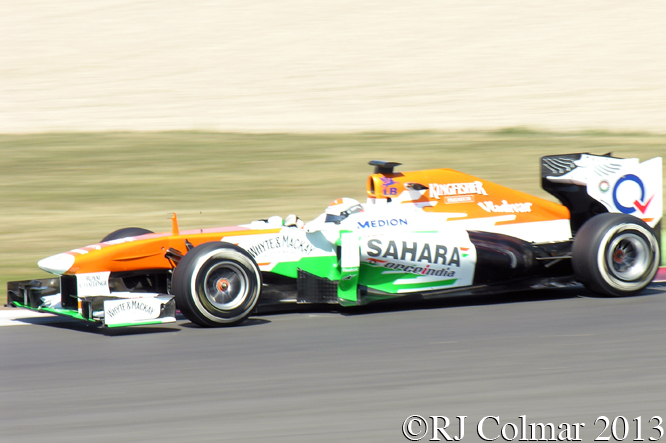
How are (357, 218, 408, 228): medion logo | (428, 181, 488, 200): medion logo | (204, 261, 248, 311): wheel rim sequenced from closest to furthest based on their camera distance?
1. (204, 261, 248, 311): wheel rim
2. (357, 218, 408, 228): medion logo
3. (428, 181, 488, 200): medion logo

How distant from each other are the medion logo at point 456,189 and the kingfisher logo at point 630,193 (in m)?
1.22

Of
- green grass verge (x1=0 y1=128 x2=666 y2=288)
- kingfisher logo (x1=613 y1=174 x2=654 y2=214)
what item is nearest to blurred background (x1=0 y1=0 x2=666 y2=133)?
green grass verge (x1=0 y1=128 x2=666 y2=288)

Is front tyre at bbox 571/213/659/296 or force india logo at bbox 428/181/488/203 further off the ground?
force india logo at bbox 428/181/488/203

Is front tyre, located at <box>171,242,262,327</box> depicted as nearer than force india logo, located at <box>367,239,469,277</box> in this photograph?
Yes

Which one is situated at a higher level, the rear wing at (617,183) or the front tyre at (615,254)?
the rear wing at (617,183)

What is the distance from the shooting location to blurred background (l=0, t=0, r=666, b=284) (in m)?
13.6

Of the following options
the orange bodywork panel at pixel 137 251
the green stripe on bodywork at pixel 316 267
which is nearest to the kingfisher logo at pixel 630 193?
the green stripe on bodywork at pixel 316 267

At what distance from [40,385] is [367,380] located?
5.82 feet

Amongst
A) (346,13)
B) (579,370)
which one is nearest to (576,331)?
(579,370)

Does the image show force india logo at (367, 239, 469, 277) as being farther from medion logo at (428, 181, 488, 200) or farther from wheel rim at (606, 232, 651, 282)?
wheel rim at (606, 232, 651, 282)

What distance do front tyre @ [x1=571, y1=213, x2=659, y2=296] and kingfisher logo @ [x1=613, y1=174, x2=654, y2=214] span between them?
1.17 feet

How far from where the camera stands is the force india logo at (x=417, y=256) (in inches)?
264

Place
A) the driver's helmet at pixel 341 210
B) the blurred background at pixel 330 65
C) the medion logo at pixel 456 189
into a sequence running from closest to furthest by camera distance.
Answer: the driver's helmet at pixel 341 210, the medion logo at pixel 456 189, the blurred background at pixel 330 65

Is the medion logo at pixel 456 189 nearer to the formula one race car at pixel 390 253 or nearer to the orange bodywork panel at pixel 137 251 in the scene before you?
the formula one race car at pixel 390 253
